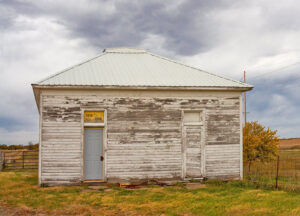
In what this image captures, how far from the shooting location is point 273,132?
19.2 metres

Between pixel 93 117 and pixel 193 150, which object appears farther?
pixel 193 150

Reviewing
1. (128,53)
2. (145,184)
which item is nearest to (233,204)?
(145,184)

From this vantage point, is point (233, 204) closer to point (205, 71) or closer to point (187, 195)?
point (187, 195)

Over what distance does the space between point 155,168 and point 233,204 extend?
4.36 m

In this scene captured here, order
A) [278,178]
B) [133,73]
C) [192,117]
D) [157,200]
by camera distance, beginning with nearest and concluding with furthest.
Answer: [157,200], [278,178], [192,117], [133,73]

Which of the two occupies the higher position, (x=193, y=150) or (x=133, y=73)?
(x=133, y=73)

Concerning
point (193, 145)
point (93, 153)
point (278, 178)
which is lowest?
point (278, 178)

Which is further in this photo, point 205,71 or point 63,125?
point 205,71

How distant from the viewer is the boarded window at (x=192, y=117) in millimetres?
13555

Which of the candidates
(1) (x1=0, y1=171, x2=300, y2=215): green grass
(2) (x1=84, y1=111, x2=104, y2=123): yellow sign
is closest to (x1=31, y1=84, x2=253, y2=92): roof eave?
(2) (x1=84, y1=111, x2=104, y2=123): yellow sign

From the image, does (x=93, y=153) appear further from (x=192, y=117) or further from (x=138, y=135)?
(x=192, y=117)

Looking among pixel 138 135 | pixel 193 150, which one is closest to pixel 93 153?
pixel 138 135

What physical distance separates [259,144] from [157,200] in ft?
35.3

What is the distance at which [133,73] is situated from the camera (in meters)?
14.3
